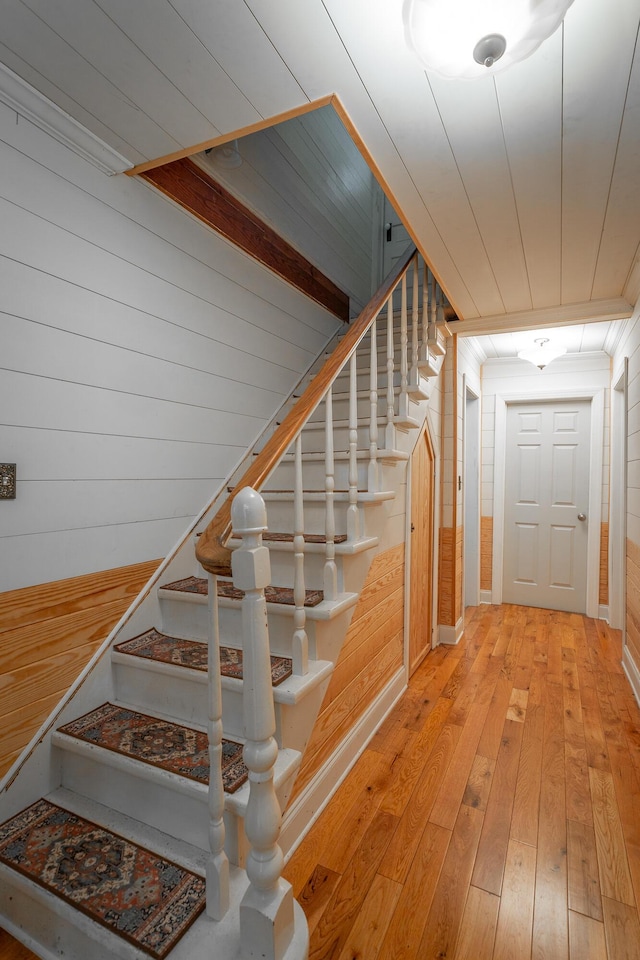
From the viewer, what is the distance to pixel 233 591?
1903 mm

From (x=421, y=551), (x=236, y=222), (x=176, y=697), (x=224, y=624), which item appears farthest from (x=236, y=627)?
(x=236, y=222)

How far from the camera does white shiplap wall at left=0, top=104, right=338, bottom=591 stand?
1.42 meters

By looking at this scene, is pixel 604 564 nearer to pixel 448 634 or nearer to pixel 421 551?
pixel 448 634

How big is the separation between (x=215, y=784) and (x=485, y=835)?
3.81 feet

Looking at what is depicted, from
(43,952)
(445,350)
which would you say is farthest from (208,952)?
(445,350)

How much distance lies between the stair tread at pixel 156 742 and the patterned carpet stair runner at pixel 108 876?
21cm

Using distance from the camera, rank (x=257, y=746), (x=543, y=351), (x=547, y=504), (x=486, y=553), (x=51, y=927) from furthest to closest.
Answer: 1. (x=486, y=553)
2. (x=547, y=504)
3. (x=543, y=351)
4. (x=51, y=927)
5. (x=257, y=746)

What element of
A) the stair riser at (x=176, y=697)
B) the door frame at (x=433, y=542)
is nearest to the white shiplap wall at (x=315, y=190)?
the door frame at (x=433, y=542)

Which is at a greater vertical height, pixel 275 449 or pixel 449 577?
pixel 275 449

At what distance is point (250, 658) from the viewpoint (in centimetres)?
98

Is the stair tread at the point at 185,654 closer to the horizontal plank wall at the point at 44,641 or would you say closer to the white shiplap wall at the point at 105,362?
the horizontal plank wall at the point at 44,641

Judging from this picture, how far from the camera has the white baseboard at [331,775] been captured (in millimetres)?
1537

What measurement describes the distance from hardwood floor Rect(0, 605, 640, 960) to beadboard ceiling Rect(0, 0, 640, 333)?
235cm

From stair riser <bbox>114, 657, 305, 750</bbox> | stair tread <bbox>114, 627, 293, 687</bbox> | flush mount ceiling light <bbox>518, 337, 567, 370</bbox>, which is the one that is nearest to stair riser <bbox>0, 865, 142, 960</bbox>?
stair riser <bbox>114, 657, 305, 750</bbox>
